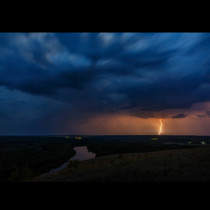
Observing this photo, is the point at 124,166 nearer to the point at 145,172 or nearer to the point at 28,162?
the point at 145,172

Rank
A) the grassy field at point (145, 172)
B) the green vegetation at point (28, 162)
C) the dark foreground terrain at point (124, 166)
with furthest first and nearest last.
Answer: the green vegetation at point (28, 162) < the dark foreground terrain at point (124, 166) < the grassy field at point (145, 172)

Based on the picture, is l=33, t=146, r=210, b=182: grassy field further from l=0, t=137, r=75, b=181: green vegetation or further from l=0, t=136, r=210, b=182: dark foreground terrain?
l=0, t=137, r=75, b=181: green vegetation

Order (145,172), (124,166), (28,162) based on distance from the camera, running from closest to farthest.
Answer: (145,172), (124,166), (28,162)

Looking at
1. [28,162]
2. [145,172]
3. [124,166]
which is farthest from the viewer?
[28,162]

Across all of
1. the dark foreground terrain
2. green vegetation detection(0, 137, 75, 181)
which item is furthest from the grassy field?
green vegetation detection(0, 137, 75, 181)

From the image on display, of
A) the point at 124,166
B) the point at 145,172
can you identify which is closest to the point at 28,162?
the point at 124,166

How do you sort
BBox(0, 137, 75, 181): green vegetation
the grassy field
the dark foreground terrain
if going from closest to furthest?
1. the grassy field
2. the dark foreground terrain
3. BBox(0, 137, 75, 181): green vegetation

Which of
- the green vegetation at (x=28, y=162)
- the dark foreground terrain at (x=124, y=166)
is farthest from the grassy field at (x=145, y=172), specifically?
the green vegetation at (x=28, y=162)

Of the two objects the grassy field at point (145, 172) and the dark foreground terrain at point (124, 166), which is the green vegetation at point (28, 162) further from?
the grassy field at point (145, 172)

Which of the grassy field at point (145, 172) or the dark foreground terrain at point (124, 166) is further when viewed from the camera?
the dark foreground terrain at point (124, 166)

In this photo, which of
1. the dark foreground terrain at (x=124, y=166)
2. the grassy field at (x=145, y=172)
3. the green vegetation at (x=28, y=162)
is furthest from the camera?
the green vegetation at (x=28, y=162)
